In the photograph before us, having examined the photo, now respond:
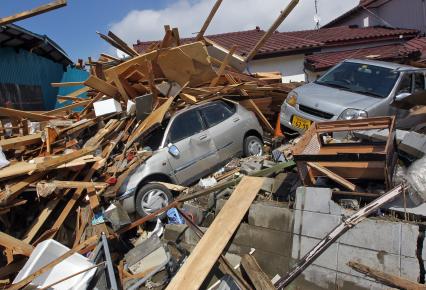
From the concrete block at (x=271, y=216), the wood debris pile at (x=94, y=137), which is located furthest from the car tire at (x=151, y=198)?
the concrete block at (x=271, y=216)

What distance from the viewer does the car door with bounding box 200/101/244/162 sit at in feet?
25.8

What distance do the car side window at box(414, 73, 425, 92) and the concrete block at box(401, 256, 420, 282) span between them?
5.42 metres

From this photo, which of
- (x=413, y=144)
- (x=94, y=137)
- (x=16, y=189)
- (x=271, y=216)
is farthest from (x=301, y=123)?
(x=16, y=189)

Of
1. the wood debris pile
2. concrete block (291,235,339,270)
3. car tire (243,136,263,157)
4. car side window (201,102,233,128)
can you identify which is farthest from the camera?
car tire (243,136,263,157)

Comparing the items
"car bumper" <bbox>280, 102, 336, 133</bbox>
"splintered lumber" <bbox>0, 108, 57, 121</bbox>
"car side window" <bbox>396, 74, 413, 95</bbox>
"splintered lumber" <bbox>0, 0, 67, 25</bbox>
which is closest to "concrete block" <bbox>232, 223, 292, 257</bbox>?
"splintered lumber" <bbox>0, 0, 67, 25</bbox>

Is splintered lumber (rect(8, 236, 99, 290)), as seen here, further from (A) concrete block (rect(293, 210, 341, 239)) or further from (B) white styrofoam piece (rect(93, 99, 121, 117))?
(B) white styrofoam piece (rect(93, 99, 121, 117))

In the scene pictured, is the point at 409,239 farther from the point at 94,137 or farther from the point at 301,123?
the point at 94,137

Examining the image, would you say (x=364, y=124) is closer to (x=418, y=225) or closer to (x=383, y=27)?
(x=418, y=225)

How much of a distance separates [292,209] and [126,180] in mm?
2882

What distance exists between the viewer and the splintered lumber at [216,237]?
172 inches

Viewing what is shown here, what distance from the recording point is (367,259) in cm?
408

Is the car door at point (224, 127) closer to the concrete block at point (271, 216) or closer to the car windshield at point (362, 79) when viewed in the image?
the car windshield at point (362, 79)

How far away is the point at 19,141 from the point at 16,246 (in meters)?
2.39

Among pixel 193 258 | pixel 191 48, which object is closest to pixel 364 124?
pixel 193 258
